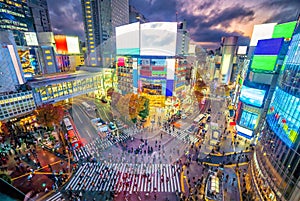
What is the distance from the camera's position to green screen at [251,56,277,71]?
73.3 feet

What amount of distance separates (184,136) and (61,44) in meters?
72.0

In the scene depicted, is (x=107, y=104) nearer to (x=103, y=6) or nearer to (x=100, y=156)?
(x=100, y=156)

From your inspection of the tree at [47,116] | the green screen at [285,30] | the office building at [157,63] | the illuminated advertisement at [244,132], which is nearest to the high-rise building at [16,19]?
the tree at [47,116]

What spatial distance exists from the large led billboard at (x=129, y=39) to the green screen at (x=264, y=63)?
29507mm

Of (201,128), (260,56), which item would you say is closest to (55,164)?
(201,128)

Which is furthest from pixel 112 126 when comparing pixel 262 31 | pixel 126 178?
pixel 262 31

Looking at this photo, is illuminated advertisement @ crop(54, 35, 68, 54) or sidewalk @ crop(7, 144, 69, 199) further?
illuminated advertisement @ crop(54, 35, 68, 54)

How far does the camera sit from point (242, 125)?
26359 mm

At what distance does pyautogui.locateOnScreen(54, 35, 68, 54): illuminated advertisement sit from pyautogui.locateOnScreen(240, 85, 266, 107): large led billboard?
7606 centimetres

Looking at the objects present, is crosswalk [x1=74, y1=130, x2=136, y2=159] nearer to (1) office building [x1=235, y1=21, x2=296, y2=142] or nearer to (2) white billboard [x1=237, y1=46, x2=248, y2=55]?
(1) office building [x1=235, y1=21, x2=296, y2=142]

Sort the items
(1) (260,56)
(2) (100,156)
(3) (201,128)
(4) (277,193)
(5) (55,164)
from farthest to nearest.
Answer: (3) (201,128)
(1) (260,56)
(2) (100,156)
(5) (55,164)
(4) (277,193)

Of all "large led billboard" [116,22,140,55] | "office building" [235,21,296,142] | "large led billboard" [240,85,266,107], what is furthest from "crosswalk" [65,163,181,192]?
"large led billboard" [116,22,140,55]

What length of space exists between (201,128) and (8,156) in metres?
35.5

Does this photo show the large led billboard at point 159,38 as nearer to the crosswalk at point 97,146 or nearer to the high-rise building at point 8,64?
the crosswalk at point 97,146
